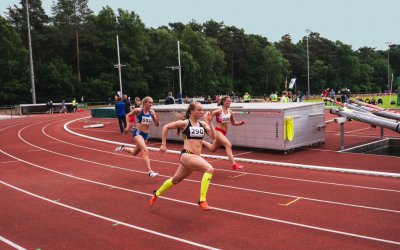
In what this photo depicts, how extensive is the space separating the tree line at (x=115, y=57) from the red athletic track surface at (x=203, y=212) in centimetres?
5298

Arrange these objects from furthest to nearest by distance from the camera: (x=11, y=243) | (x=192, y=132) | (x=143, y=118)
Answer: (x=143, y=118)
(x=192, y=132)
(x=11, y=243)

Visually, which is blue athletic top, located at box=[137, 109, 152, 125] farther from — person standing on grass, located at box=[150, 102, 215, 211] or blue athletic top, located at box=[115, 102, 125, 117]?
blue athletic top, located at box=[115, 102, 125, 117]

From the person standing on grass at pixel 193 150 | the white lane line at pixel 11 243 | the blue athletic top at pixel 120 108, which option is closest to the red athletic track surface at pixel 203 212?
the white lane line at pixel 11 243

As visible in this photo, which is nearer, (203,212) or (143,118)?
(203,212)

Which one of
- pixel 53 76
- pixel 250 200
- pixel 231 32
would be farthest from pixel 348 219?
pixel 231 32

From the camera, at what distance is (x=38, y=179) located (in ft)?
35.0

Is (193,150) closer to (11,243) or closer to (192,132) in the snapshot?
(192,132)

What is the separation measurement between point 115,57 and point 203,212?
2678 inches

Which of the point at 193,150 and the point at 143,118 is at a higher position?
the point at 143,118

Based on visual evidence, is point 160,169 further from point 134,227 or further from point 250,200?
point 134,227

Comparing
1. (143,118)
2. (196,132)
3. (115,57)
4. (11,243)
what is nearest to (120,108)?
(143,118)

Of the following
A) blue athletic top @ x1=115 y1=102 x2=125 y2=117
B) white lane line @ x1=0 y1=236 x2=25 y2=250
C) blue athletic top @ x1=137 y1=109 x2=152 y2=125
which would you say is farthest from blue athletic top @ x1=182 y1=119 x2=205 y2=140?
blue athletic top @ x1=115 y1=102 x2=125 y2=117

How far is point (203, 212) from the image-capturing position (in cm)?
723

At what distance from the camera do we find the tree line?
62344 mm
